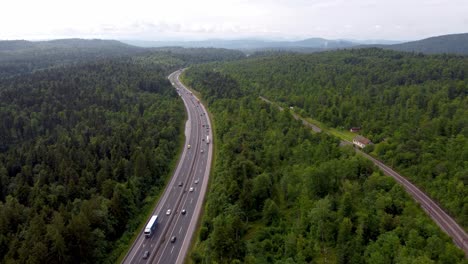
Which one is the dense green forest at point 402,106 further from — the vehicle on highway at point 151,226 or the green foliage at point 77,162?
the green foliage at point 77,162

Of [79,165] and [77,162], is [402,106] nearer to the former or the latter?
[79,165]

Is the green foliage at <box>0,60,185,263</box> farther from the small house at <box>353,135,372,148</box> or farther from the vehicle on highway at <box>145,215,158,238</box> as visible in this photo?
the small house at <box>353,135,372,148</box>

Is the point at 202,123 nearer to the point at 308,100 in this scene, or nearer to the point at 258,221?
the point at 308,100

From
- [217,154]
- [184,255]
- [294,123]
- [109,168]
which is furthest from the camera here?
[294,123]

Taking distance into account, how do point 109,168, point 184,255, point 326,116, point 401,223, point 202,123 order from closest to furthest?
point 401,223
point 184,255
point 109,168
point 326,116
point 202,123

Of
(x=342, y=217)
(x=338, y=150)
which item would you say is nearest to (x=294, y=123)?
(x=338, y=150)

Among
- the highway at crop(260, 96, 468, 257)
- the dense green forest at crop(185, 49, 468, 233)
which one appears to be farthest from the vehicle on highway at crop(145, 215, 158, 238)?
the dense green forest at crop(185, 49, 468, 233)

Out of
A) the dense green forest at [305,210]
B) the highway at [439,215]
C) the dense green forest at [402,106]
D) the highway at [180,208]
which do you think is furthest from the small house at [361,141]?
the highway at [180,208]
